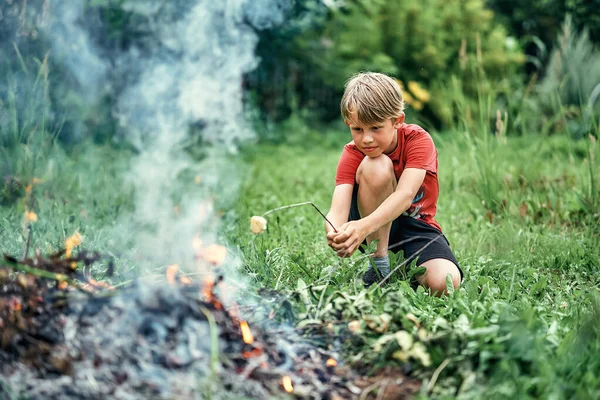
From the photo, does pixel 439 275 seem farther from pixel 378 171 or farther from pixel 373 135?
pixel 373 135

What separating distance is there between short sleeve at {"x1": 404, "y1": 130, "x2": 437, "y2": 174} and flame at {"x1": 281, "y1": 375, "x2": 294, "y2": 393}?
1.18m

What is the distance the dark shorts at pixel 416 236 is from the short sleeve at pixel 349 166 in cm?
7

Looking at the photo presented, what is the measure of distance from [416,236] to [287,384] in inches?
48.5

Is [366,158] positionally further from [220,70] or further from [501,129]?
[220,70]

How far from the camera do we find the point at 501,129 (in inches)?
156

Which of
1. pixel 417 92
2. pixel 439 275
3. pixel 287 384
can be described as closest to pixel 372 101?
pixel 439 275

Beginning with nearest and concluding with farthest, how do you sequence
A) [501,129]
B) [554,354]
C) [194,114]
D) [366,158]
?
1. [554,354]
2. [366,158]
3. [501,129]
4. [194,114]

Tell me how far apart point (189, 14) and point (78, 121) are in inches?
50.7

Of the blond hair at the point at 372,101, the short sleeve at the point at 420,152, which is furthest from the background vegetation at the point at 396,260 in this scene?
the blond hair at the point at 372,101

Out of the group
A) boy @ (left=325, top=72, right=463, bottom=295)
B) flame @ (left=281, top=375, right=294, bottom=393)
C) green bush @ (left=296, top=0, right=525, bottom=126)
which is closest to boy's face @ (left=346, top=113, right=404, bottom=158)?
boy @ (left=325, top=72, right=463, bottom=295)

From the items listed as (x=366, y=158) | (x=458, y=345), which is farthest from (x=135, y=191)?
(x=458, y=345)

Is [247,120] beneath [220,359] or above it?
beneath

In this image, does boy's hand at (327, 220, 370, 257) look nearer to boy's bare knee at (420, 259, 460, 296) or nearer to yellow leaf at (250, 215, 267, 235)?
yellow leaf at (250, 215, 267, 235)

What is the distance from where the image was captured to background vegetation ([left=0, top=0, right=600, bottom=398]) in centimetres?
190
